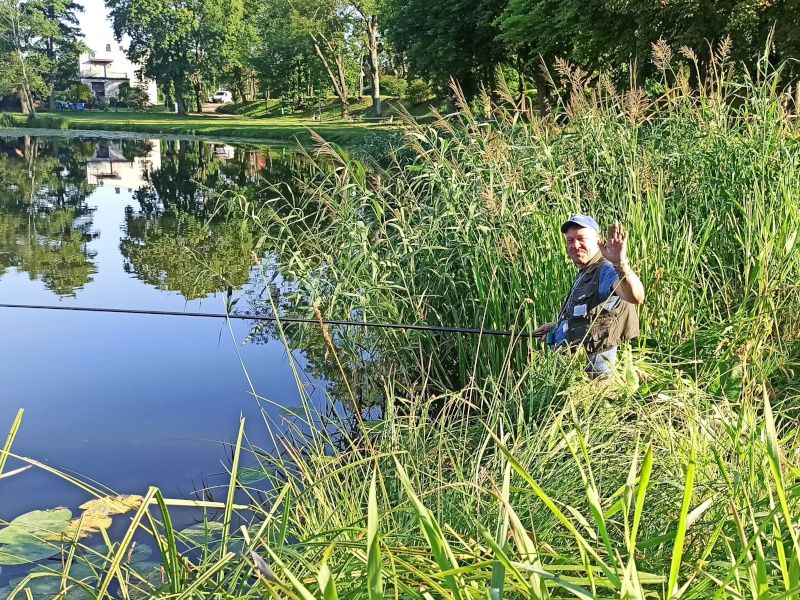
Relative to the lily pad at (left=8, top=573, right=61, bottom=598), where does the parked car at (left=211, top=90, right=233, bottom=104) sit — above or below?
above

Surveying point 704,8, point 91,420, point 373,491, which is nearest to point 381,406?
point 91,420

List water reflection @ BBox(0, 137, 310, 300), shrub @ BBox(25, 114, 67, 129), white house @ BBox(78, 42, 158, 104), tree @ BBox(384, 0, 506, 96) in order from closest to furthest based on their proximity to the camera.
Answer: water reflection @ BBox(0, 137, 310, 300) < tree @ BBox(384, 0, 506, 96) < shrub @ BBox(25, 114, 67, 129) < white house @ BBox(78, 42, 158, 104)

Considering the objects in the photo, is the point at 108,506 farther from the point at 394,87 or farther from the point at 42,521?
the point at 394,87

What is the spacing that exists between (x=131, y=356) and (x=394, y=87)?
42636 millimetres

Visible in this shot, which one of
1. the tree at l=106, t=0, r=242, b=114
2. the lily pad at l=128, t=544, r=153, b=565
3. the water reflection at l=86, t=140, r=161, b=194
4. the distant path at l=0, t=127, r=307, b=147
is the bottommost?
the lily pad at l=128, t=544, r=153, b=565

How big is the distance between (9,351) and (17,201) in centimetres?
1157

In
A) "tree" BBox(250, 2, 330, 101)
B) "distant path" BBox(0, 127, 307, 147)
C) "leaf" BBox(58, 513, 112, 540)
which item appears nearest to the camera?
"leaf" BBox(58, 513, 112, 540)

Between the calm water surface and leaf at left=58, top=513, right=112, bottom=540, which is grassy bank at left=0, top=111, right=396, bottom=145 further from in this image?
leaf at left=58, top=513, right=112, bottom=540

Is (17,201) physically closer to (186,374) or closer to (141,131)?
(186,374)

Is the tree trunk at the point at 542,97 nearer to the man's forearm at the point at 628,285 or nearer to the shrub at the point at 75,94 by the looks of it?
the man's forearm at the point at 628,285

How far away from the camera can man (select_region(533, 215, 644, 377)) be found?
3.24 metres

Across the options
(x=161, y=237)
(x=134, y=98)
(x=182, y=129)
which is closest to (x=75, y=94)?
(x=134, y=98)

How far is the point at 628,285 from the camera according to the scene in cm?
311

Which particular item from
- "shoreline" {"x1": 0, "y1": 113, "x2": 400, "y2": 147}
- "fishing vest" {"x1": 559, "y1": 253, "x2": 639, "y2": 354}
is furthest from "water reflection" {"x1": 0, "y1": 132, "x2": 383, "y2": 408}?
"shoreline" {"x1": 0, "y1": 113, "x2": 400, "y2": 147}
